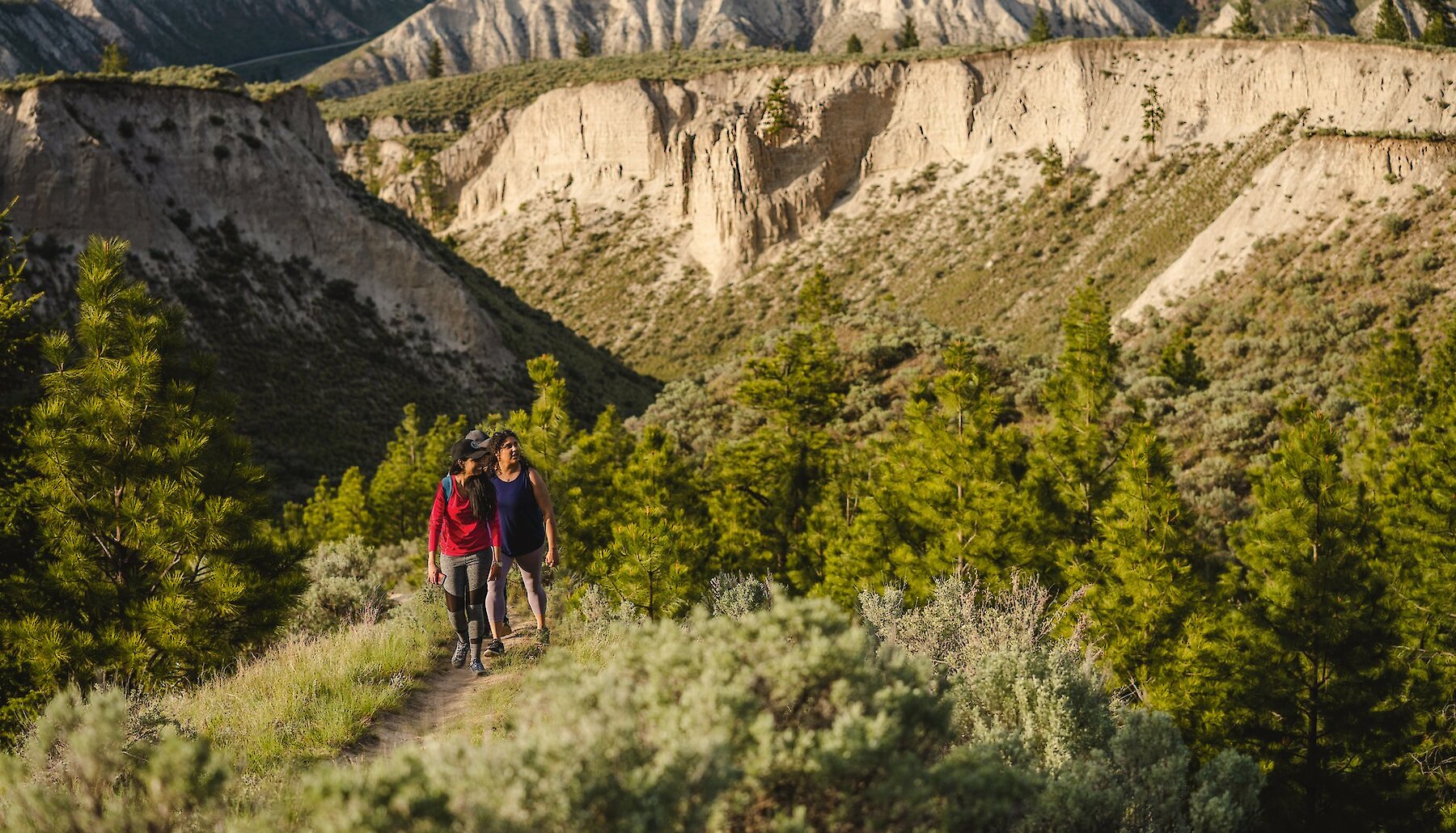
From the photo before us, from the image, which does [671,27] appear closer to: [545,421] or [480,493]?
[545,421]

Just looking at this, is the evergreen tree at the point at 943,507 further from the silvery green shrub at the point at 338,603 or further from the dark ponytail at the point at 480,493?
the dark ponytail at the point at 480,493

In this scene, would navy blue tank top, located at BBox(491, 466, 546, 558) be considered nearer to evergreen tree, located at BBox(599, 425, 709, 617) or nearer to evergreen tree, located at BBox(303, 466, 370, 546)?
evergreen tree, located at BBox(599, 425, 709, 617)

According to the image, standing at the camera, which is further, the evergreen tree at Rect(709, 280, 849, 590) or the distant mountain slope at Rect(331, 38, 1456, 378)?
the distant mountain slope at Rect(331, 38, 1456, 378)

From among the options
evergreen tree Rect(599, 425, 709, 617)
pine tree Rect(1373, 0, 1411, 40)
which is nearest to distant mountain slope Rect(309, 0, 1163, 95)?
pine tree Rect(1373, 0, 1411, 40)

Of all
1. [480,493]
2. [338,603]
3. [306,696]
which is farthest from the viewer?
[338,603]

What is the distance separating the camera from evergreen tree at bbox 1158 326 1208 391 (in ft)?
137

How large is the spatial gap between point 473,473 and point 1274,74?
78.3 m

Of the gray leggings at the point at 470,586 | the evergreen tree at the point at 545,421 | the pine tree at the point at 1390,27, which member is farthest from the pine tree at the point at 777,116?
the gray leggings at the point at 470,586

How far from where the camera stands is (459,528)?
8.88 m

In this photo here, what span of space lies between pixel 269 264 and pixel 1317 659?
52286 mm

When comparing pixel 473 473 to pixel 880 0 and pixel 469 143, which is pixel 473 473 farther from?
pixel 880 0

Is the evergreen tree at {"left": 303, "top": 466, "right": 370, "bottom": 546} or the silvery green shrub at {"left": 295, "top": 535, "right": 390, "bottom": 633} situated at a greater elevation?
the silvery green shrub at {"left": 295, "top": 535, "right": 390, "bottom": 633}

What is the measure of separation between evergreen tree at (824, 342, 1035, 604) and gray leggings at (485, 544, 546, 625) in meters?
11.1

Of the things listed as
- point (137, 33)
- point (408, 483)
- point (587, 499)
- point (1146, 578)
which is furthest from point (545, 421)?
point (137, 33)
